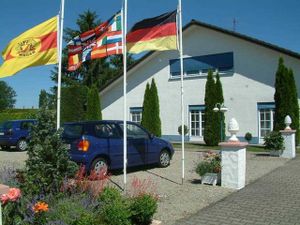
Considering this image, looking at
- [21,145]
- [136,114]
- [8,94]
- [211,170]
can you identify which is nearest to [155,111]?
[136,114]

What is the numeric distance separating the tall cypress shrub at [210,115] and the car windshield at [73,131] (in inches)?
500

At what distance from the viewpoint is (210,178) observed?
9703mm

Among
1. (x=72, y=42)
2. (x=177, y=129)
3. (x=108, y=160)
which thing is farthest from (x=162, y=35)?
(x=177, y=129)

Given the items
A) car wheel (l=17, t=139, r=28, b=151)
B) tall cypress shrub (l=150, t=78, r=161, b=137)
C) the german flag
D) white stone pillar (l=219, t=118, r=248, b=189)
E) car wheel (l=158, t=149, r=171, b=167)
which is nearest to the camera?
white stone pillar (l=219, t=118, r=248, b=189)

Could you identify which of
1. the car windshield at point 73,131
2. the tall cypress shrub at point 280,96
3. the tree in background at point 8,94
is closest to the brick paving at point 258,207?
the car windshield at point 73,131

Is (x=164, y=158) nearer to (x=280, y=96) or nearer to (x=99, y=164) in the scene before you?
(x=99, y=164)

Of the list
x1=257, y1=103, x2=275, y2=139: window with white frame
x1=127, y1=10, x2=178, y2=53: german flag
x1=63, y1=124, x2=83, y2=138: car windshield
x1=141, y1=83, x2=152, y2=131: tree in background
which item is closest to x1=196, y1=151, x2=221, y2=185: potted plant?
x1=127, y1=10, x2=178, y2=53: german flag

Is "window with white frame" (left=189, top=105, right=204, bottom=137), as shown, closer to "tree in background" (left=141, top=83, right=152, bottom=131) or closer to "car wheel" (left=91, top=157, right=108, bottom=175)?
"tree in background" (left=141, top=83, right=152, bottom=131)

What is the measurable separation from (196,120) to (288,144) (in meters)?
9.66

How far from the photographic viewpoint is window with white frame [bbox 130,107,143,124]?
Answer: 27734mm

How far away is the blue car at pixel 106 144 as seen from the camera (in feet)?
34.5

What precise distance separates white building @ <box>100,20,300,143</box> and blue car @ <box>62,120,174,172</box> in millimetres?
12117

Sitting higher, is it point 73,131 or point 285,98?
point 285,98

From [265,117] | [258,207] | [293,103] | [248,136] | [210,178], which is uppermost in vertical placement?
[293,103]
